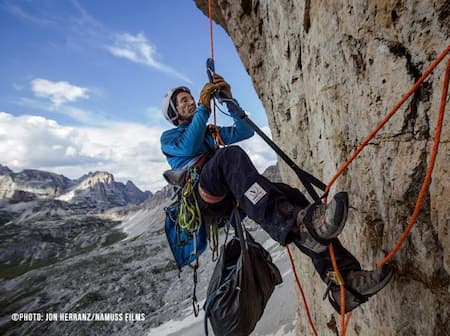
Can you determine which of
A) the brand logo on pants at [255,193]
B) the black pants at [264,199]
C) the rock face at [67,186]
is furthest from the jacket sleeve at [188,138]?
the rock face at [67,186]

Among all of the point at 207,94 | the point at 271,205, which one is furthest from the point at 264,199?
the point at 207,94

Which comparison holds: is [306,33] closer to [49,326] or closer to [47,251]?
[49,326]

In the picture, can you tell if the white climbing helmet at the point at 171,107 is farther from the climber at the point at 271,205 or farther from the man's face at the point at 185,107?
the climber at the point at 271,205

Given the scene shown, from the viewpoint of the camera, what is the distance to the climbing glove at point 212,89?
131 inches

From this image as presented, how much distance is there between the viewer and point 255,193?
241cm

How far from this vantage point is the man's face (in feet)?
13.5

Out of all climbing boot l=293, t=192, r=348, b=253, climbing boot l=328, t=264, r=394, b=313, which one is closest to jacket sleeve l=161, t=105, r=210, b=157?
climbing boot l=293, t=192, r=348, b=253

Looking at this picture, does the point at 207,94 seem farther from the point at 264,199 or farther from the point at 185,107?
the point at 264,199

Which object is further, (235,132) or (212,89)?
(235,132)

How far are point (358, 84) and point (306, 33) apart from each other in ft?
4.20

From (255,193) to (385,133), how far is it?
50.9 inches

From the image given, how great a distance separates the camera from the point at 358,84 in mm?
2746

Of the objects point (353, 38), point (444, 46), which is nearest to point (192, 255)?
point (353, 38)

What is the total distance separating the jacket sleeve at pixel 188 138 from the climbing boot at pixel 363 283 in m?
2.14
